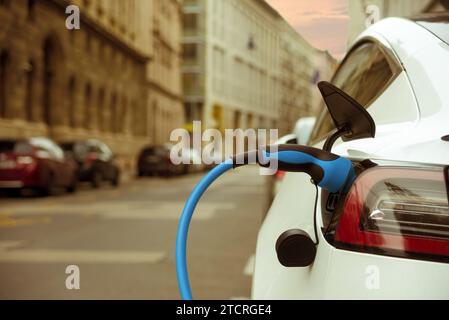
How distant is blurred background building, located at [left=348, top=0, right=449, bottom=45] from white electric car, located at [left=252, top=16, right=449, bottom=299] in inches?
18.0

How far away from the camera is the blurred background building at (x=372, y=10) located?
2561 mm

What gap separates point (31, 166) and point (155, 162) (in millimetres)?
13604

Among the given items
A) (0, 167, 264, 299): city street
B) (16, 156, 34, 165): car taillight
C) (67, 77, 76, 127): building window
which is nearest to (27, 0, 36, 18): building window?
(67, 77, 76, 127): building window

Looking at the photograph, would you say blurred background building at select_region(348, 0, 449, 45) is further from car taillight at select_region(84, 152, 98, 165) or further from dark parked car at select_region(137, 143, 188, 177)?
dark parked car at select_region(137, 143, 188, 177)

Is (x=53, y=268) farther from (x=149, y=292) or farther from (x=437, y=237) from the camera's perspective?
(x=437, y=237)

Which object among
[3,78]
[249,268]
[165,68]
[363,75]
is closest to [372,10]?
[363,75]

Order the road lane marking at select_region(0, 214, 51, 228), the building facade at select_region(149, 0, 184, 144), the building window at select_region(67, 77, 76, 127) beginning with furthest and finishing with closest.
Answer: the building window at select_region(67, 77, 76, 127) → the road lane marking at select_region(0, 214, 51, 228) → the building facade at select_region(149, 0, 184, 144)

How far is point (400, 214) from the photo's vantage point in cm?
148

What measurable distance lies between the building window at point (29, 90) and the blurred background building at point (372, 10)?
25.0 meters

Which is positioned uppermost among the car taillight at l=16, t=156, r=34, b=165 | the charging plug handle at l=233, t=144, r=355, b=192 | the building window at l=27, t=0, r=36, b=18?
the building window at l=27, t=0, r=36, b=18

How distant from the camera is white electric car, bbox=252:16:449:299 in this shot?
1.44 m

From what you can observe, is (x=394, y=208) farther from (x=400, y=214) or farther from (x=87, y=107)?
(x=87, y=107)

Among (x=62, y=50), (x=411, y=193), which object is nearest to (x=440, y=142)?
(x=411, y=193)

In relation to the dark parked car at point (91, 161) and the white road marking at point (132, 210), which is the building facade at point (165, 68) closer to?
the white road marking at point (132, 210)
